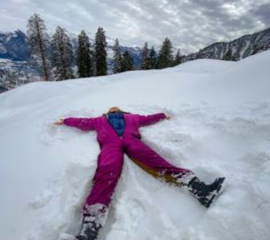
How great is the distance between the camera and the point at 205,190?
10.4 ft

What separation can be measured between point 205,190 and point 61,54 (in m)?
26.4

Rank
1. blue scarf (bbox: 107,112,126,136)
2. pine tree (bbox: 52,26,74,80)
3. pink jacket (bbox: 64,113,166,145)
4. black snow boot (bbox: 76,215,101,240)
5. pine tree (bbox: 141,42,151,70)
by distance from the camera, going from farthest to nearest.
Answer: pine tree (bbox: 141,42,151,70) → pine tree (bbox: 52,26,74,80) → blue scarf (bbox: 107,112,126,136) → pink jacket (bbox: 64,113,166,145) → black snow boot (bbox: 76,215,101,240)

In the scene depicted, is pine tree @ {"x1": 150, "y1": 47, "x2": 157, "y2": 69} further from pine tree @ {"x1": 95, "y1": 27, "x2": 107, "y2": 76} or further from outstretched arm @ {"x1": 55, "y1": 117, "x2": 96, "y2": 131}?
outstretched arm @ {"x1": 55, "y1": 117, "x2": 96, "y2": 131}

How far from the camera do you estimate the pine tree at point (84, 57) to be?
91.3 ft

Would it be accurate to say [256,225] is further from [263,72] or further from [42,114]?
[42,114]

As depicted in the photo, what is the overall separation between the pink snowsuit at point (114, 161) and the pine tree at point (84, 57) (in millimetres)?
25432

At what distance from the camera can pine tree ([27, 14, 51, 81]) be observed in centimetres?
2183

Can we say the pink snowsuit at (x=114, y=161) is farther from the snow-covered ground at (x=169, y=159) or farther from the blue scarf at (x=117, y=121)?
the snow-covered ground at (x=169, y=159)

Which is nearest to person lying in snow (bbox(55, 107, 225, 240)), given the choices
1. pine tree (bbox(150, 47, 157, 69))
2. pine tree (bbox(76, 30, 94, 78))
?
pine tree (bbox(76, 30, 94, 78))

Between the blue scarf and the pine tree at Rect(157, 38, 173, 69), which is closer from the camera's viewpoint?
the blue scarf

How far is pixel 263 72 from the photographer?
5555 mm

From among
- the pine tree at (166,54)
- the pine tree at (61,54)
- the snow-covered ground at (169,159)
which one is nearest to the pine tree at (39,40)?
the pine tree at (61,54)

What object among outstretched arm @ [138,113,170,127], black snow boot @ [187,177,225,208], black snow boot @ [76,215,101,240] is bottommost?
black snow boot @ [76,215,101,240]

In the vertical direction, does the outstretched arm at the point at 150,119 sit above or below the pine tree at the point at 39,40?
below
